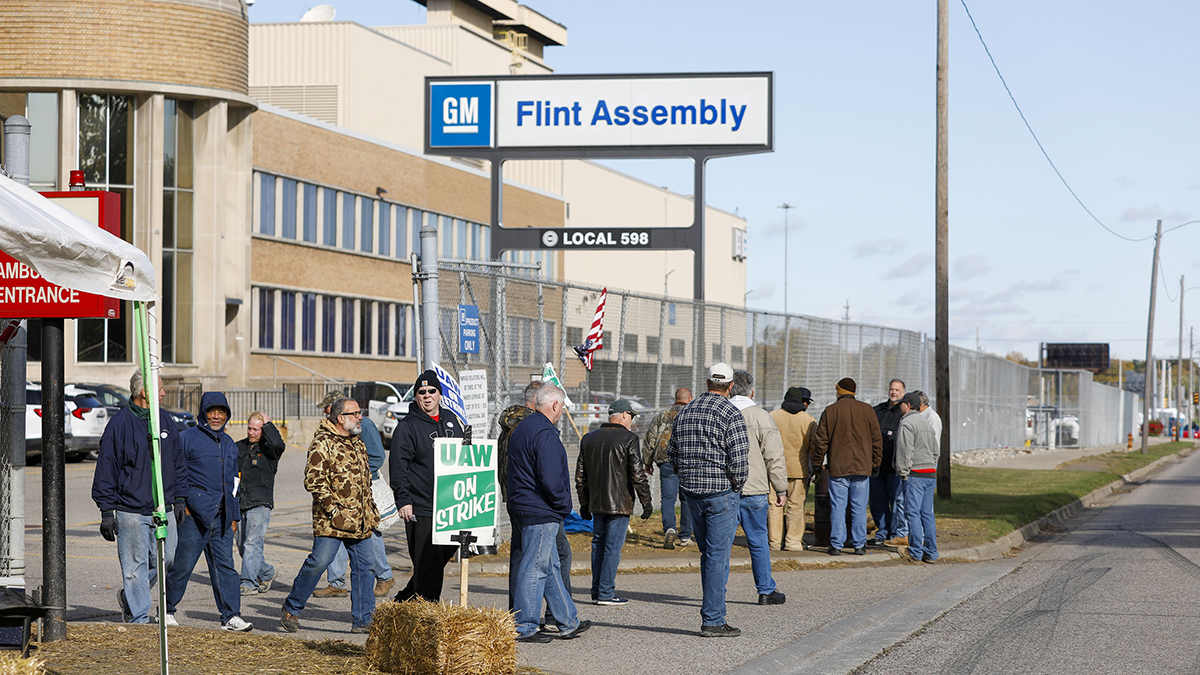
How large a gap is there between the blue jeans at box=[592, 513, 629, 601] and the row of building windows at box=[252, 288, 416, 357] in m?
34.3

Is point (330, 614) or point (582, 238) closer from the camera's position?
point (330, 614)

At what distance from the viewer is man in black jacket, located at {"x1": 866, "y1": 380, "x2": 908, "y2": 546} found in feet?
48.4

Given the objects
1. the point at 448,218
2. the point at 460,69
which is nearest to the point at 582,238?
the point at 448,218

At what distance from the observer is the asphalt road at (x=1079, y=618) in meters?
8.46

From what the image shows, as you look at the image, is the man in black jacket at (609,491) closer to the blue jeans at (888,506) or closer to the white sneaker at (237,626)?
the white sneaker at (237,626)

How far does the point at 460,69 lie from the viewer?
2571 inches

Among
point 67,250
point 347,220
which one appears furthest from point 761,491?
point 347,220

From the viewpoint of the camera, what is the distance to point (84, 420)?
26.6 m

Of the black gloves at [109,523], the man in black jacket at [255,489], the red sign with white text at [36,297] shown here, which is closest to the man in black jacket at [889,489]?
the man in black jacket at [255,489]

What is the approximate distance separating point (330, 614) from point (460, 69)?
188ft

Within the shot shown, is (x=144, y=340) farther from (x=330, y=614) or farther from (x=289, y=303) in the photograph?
(x=289, y=303)

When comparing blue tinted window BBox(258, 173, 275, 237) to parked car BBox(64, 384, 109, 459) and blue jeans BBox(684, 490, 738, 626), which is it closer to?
parked car BBox(64, 384, 109, 459)

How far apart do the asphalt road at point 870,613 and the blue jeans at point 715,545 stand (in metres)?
0.25

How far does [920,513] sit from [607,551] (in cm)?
471
